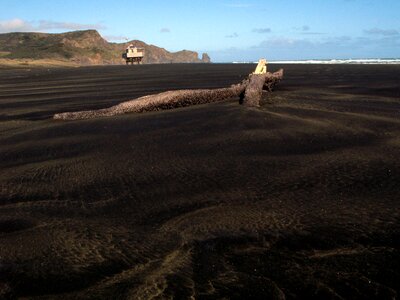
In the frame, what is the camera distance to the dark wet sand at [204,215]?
1.99m

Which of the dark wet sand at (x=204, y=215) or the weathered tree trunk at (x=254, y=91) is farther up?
the weathered tree trunk at (x=254, y=91)

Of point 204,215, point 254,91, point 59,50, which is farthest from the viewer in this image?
point 59,50

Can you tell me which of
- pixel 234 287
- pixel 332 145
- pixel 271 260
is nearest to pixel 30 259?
pixel 234 287

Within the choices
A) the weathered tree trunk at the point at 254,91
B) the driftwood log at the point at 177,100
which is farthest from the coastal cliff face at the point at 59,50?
the weathered tree trunk at the point at 254,91

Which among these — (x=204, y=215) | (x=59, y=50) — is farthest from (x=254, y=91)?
(x=59, y=50)

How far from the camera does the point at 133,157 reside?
15.2 feet

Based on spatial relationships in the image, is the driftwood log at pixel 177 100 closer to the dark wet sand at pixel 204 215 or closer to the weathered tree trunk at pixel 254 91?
the weathered tree trunk at pixel 254 91

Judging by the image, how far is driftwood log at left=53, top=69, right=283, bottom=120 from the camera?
26.1 feet

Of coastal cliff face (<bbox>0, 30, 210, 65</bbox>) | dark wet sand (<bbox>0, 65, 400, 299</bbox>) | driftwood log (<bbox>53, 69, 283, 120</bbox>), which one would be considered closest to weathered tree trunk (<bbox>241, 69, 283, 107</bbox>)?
driftwood log (<bbox>53, 69, 283, 120</bbox>)

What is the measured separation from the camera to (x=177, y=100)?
8602mm

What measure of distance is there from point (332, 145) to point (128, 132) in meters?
3.18

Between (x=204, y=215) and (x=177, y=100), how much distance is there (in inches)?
236

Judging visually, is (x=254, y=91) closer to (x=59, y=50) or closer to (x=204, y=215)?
(x=204, y=215)

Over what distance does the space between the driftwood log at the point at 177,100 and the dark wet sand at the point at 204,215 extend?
2056 mm
